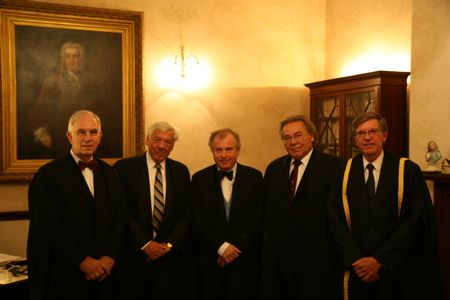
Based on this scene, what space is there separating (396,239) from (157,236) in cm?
151

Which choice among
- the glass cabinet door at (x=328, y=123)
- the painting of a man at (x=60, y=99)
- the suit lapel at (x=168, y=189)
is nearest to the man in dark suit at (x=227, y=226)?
the suit lapel at (x=168, y=189)

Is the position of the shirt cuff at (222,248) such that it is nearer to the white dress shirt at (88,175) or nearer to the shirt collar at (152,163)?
the shirt collar at (152,163)

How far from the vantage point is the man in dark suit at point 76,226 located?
2.91 meters

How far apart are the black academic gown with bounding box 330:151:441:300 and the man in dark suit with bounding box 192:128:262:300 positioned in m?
0.68

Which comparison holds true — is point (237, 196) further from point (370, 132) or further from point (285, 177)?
point (370, 132)

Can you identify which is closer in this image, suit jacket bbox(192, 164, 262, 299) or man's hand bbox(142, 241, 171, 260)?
man's hand bbox(142, 241, 171, 260)

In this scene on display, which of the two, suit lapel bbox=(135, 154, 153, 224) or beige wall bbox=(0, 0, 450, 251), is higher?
beige wall bbox=(0, 0, 450, 251)

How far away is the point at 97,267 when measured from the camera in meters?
2.95

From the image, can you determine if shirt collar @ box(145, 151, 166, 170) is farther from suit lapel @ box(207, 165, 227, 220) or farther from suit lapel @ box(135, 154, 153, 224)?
suit lapel @ box(207, 165, 227, 220)

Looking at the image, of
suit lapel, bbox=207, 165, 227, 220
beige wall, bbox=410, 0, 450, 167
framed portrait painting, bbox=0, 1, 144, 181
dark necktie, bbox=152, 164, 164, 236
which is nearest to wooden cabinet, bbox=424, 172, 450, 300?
beige wall, bbox=410, 0, 450, 167

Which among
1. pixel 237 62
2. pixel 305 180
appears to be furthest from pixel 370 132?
pixel 237 62

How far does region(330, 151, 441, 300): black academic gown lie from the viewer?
9.80 feet

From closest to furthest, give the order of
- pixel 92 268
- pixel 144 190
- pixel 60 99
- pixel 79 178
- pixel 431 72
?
pixel 92 268 < pixel 79 178 < pixel 144 190 < pixel 431 72 < pixel 60 99

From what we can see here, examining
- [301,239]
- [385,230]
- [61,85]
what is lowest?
[301,239]
